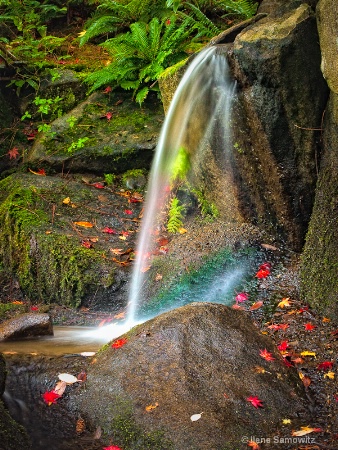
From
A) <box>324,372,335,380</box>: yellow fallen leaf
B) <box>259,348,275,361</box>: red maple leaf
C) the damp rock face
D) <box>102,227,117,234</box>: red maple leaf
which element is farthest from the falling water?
<box>324,372,335,380</box>: yellow fallen leaf

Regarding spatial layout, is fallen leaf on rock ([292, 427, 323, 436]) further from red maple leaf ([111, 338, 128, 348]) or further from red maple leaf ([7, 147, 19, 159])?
red maple leaf ([7, 147, 19, 159])

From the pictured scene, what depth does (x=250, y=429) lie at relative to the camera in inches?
127

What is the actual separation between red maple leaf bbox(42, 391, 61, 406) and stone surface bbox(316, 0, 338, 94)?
3.21 meters

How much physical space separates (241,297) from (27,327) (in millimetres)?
1928

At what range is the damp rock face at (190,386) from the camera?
3223 millimetres

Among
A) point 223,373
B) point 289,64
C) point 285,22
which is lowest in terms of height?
point 223,373

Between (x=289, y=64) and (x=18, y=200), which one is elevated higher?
(x=289, y=64)

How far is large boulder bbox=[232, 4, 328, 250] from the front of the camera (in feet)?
16.3

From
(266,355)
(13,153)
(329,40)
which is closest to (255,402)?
(266,355)

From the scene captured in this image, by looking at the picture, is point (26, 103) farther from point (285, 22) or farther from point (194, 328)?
point (194, 328)

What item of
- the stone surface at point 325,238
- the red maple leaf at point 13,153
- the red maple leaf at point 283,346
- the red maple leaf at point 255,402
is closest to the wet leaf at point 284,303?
the stone surface at point 325,238

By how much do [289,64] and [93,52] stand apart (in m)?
5.36

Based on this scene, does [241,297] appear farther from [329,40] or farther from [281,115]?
[329,40]

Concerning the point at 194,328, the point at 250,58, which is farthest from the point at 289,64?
the point at 194,328
